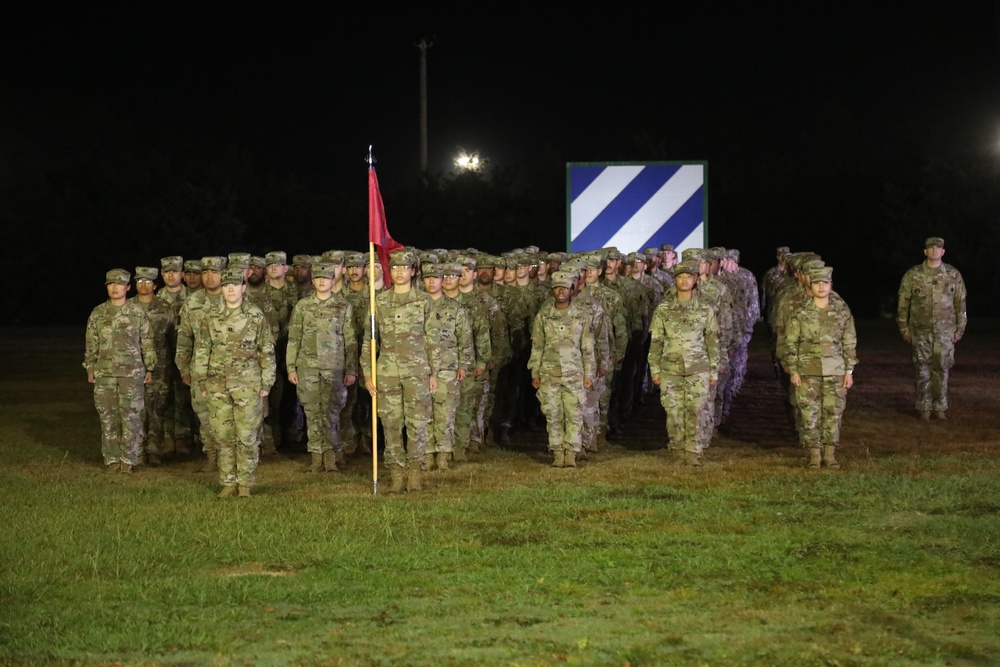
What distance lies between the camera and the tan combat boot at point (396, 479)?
1337cm

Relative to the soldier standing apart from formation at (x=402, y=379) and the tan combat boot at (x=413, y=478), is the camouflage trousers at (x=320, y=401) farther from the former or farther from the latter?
the tan combat boot at (x=413, y=478)

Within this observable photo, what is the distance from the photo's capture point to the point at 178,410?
1641cm

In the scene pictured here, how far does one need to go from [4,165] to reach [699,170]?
4110 cm

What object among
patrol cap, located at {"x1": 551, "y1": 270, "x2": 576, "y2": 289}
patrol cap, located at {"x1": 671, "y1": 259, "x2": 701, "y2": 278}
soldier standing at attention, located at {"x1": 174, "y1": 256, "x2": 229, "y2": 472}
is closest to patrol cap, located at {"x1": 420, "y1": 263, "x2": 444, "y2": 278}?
patrol cap, located at {"x1": 551, "y1": 270, "x2": 576, "y2": 289}

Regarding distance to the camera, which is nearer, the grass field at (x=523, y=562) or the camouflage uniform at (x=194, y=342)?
the grass field at (x=523, y=562)

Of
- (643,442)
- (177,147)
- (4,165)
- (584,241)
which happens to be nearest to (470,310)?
(584,241)

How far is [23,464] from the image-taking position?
15.6 m

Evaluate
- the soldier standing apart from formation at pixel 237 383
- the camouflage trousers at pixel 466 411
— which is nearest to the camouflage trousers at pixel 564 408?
the camouflage trousers at pixel 466 411

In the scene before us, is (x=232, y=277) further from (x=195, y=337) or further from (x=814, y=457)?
(x=814, y=457)

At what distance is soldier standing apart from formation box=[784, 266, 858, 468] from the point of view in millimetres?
14344

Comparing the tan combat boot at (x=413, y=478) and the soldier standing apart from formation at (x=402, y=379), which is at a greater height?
the soldier standing apart from formation at (x=402, y=379)

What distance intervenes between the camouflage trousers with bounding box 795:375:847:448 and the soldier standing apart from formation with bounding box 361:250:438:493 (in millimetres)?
3791

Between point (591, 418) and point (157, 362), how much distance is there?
483 cm

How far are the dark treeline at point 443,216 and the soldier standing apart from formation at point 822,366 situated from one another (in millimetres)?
29790
